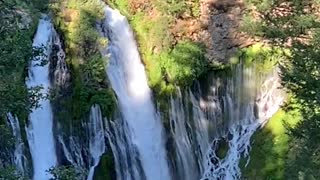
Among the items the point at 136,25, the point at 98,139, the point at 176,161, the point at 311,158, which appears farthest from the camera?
the point at 136,25

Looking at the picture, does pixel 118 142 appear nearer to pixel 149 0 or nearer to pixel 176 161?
pixel 176 161

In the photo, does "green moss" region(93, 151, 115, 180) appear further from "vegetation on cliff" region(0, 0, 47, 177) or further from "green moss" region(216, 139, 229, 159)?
"vegetation on cliff" region(0, 0, 47, 177)

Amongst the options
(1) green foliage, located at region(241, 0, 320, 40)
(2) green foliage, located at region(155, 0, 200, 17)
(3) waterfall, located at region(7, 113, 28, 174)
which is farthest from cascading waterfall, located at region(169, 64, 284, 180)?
(3) waterfall, located at region(7, 113, 28, 174)

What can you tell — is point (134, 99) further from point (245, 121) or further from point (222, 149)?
point (245, 121)

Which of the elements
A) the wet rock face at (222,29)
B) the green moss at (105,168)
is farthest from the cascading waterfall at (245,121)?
the green moss at (105,168)

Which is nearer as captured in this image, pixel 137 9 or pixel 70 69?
pixel 70 69

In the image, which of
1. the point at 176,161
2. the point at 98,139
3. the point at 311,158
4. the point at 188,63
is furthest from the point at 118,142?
the point at 311,158
